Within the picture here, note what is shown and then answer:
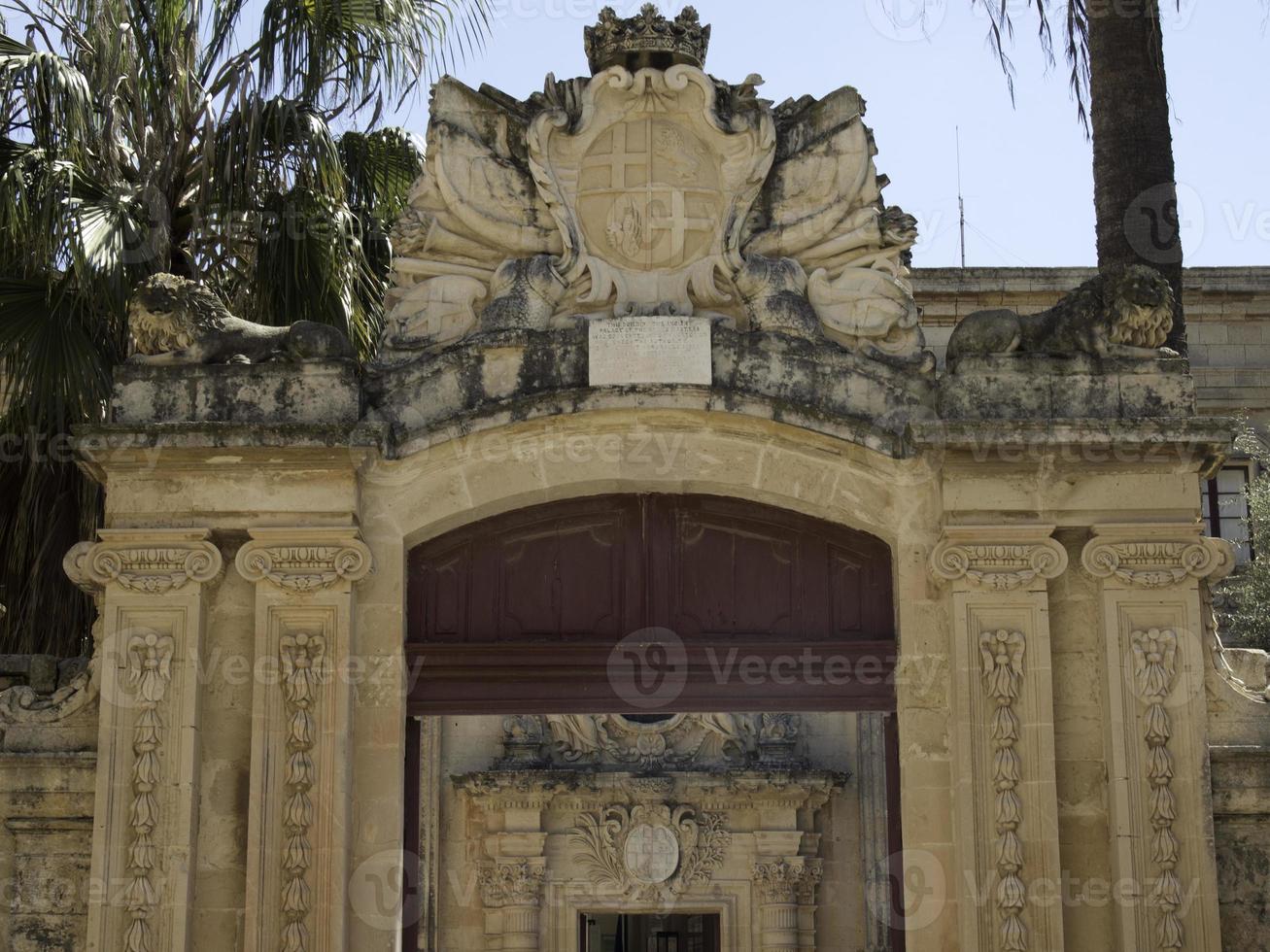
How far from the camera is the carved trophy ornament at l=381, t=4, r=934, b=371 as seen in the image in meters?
10.5

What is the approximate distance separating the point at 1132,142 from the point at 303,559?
273 inches

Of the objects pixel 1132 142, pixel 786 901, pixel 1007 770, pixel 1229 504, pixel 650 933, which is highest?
pixel 1132 142

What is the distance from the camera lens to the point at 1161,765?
9719 millimetres

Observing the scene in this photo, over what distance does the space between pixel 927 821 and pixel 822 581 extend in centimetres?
145

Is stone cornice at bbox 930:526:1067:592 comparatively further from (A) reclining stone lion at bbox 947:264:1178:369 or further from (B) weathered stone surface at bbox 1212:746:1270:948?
(B) weathered stone surface at bbox 1212:746:1270:948

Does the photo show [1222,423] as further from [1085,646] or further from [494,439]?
[494,439]

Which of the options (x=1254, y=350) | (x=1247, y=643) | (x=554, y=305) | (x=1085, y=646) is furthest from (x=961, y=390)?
(x=1254, y=350)

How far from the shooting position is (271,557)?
10.0 m

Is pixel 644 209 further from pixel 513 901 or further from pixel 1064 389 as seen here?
pixel 513 901

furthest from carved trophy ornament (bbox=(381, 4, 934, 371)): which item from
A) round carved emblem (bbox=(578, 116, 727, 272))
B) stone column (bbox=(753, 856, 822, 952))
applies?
stone column (bbox=(753, 856, 822, 952))

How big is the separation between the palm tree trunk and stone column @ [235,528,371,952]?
6.35 m

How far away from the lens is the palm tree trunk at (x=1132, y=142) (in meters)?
13.6

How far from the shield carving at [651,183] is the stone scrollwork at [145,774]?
296cm

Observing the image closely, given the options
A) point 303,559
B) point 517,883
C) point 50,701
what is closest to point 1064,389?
point 303,559
